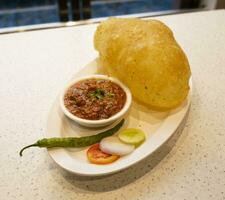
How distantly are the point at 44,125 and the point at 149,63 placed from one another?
0.91 ft

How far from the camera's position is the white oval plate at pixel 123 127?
Answer: 524 mm

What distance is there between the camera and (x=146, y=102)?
2.19ft

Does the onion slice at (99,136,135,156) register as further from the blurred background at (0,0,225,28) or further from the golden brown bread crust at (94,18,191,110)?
the blurred background at (0,0,225,28)

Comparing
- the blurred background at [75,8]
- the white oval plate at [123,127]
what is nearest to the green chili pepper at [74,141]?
the white oval plate at [123,127]

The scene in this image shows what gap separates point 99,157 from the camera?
0.55m

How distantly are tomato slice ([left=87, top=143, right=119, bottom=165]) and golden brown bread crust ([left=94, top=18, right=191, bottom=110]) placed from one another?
165 mm

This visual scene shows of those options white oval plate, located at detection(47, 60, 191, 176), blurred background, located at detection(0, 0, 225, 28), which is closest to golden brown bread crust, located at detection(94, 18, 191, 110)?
white oval plate, located at detection(47, 60, 191, 176)

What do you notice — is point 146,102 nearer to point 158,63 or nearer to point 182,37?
point 158,63

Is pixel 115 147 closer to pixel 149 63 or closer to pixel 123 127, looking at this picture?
pixel 123 127

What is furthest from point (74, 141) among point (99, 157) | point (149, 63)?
point (149, 63)

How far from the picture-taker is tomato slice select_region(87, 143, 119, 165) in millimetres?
545

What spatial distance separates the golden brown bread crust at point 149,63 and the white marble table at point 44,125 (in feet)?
0.35

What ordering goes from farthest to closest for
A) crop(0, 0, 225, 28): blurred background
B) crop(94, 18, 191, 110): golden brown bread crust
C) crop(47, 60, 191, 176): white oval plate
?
crop(0, 0, 225, 28): blurred background < crop(94, 18, 191, 110): golden brown bread crust < crop(47, 60, 191, 176): white oval plate

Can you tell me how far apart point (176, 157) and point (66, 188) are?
0.23 meters
